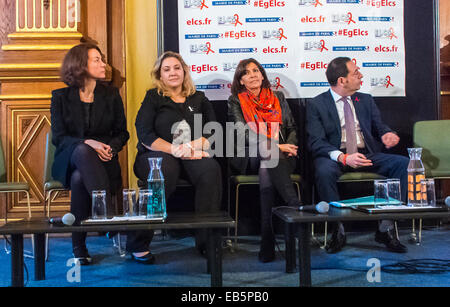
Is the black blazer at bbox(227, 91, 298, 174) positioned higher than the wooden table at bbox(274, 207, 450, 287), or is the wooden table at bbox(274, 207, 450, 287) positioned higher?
the black blazer at bbox(227, 91, 298, 174)

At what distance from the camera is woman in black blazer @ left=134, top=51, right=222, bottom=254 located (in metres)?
2.99

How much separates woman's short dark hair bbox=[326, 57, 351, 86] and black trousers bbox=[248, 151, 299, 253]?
0.89 m

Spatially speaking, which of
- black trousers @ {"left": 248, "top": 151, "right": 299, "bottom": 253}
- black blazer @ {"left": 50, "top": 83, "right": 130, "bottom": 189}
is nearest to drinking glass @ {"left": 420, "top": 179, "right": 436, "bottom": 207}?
black trousers @ {"left": 248, "top": 151, "right": 299, "bottom": 253}

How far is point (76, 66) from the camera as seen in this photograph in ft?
10.2

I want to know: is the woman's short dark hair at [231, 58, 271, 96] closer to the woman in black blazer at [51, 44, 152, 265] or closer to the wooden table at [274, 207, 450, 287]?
the woman in black blazer at [51, 44, 152, 265]

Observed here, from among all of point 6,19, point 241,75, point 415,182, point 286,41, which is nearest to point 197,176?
point 241,75

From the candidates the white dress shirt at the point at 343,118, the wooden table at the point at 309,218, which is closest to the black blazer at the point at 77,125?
the wooden table at the point at 309,218

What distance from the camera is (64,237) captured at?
394 centimetres

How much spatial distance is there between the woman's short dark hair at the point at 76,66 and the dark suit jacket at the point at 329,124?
1568 millimetres

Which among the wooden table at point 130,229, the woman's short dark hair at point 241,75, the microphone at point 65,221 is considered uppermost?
the woman's short dark hair at point 241,75

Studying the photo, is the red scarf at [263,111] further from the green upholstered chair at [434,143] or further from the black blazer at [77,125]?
the green upholstered chair at [434,143]

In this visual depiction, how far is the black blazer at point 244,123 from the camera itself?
10.9 ft

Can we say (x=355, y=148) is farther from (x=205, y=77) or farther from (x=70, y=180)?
(x=70, y=180)

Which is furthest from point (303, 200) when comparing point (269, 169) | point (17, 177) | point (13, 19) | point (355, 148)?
point (13, 19)
